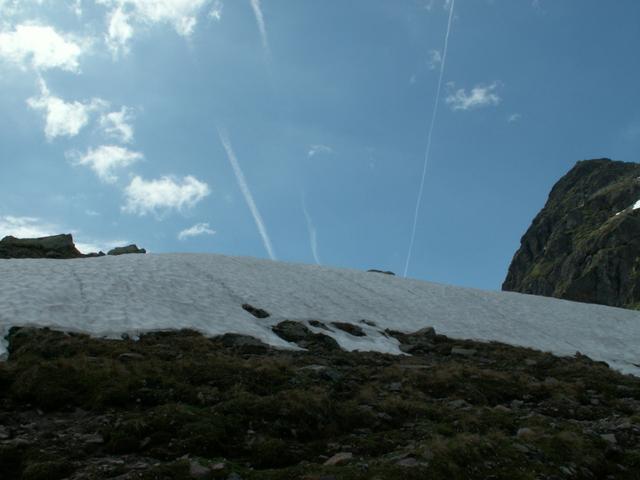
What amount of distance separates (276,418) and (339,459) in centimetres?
279

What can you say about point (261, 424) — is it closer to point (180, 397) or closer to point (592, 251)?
point (180, 397)

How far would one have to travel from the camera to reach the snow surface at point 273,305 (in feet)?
75.9

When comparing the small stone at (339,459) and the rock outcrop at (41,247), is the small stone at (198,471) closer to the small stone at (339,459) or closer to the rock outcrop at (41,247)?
the small stone at (339,459)

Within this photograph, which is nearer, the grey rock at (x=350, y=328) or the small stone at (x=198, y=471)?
the small stone at (x=198, y=471)

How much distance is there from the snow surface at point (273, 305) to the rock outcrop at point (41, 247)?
21247 mm

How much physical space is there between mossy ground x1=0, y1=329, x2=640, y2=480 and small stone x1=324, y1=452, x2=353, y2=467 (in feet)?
0.53

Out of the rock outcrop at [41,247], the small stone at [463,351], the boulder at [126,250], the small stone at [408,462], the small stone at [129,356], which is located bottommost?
the small stone at [408,462]

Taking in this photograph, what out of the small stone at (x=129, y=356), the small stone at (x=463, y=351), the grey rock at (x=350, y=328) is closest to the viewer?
the small stone at (x=129, y=356)

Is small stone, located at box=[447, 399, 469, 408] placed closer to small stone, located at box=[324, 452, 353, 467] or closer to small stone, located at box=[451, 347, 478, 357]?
small stone, located at box=[324, 452, 353, 467]

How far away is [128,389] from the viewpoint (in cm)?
1389

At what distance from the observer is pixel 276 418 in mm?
13234

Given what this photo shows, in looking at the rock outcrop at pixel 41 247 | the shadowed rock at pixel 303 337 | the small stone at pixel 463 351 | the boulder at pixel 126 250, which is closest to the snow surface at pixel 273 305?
the shadowed rock at pixel 303 337

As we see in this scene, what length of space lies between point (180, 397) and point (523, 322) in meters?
32.2

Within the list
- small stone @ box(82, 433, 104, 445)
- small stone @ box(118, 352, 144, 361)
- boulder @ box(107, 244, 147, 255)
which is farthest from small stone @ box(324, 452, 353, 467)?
boulder @ box(107, 244, 147, 255)
